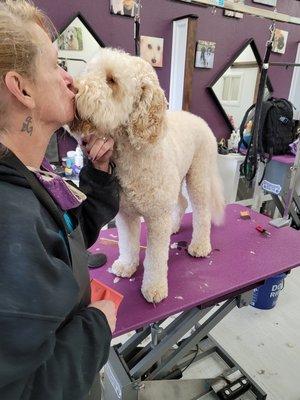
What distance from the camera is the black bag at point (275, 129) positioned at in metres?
2.33

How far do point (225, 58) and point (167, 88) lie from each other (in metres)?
0.67

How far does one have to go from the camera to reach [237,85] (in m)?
2.71

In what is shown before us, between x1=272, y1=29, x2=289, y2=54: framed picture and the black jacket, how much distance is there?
310 centimetres

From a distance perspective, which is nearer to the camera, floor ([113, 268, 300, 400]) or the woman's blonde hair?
the woman's blonde hair

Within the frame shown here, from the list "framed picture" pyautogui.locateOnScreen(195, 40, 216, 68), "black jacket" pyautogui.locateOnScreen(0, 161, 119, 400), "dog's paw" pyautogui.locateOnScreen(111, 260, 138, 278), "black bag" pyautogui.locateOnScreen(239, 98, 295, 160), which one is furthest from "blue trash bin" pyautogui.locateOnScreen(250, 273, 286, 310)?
"framed picture" pyautogui.locateOnScreen(195, 40, 216, 68)

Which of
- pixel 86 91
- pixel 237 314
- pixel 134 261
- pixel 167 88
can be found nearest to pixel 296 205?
pixel 237 314

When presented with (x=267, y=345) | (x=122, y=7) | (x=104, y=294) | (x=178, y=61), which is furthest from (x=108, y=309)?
(x=178, y=61)

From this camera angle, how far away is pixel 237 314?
5.71ft

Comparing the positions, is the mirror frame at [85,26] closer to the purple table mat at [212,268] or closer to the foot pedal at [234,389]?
the purple table mat at [212,268]

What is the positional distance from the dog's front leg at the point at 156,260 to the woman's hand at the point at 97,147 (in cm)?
26

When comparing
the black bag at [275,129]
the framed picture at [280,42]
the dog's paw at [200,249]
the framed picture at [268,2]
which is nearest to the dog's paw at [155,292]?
the dog's paw at [200,249]

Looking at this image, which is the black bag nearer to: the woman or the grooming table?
the grooming table

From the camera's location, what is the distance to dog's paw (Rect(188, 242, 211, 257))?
113 centimetres

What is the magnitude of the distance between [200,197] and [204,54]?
1715mm
